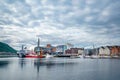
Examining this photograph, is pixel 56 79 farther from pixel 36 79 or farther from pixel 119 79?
pixel 119 79

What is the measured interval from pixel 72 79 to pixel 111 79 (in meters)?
6.96

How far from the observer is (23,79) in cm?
2947

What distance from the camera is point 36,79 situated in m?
29.9

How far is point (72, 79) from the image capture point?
29562mm

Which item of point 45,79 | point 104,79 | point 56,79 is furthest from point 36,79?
point 104,79

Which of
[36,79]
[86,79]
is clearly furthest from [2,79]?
[86,79]

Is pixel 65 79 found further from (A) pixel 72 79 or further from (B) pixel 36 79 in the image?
(B) pixel 36 79

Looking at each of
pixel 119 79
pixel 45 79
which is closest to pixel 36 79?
pixel 45 79

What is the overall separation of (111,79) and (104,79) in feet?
4.22

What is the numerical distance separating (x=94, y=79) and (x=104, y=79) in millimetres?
1856

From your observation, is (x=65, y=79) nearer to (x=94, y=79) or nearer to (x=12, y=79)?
(x=94, y=79)

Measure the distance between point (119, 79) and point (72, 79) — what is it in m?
8.22

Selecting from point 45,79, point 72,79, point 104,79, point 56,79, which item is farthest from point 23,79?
point 104,79

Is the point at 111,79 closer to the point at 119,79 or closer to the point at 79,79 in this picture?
the point at 119,79
